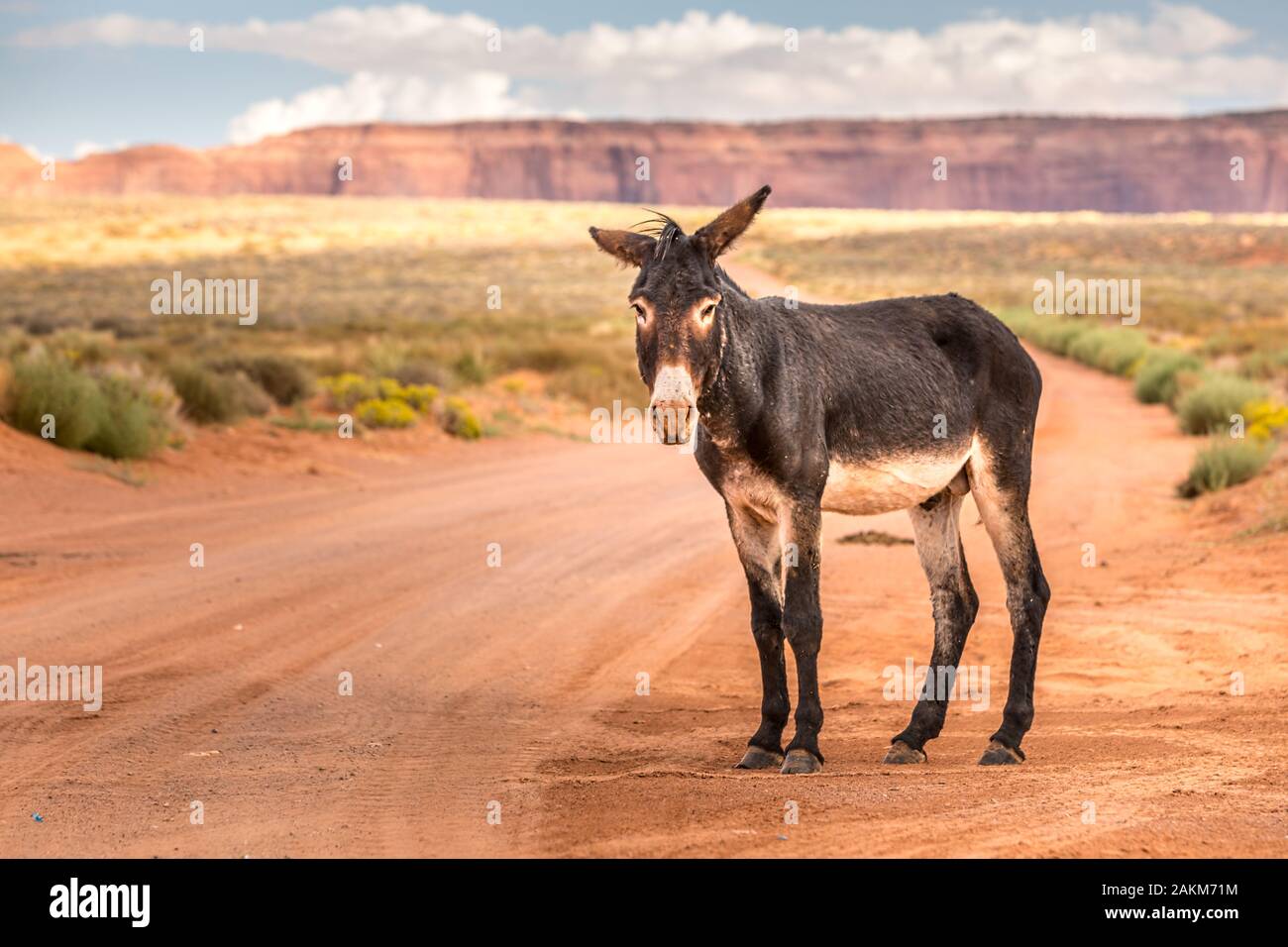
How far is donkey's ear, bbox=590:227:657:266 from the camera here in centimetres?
569

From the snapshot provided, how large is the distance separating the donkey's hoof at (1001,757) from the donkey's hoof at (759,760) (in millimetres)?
948

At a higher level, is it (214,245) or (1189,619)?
(214,245)

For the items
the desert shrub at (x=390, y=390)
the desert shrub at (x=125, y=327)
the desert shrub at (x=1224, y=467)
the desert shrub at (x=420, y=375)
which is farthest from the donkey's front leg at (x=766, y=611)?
the desert shrub at (x=125, y=327)

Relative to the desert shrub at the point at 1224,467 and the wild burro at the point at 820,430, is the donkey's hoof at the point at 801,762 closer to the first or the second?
the wild burro at the point at 820,430

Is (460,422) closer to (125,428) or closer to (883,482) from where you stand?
(125,428)

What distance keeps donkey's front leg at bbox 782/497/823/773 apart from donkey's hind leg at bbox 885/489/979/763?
775 millimetres

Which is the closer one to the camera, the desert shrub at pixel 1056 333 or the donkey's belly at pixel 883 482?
the donkey's belly at pixel 883 482

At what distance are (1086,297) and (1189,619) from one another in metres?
50.1

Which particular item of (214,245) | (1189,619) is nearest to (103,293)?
(214,245)

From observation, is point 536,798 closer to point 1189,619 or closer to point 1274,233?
point 1189,619

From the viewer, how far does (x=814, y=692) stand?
6.13 meters

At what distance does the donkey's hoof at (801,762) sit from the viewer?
5.94m

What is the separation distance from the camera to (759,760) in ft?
20.3
